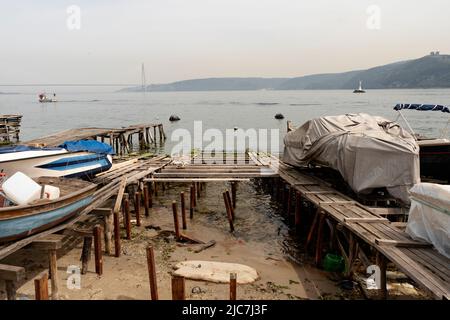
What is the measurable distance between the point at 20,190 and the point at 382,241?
400 inches

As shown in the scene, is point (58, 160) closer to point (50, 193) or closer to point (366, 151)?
point (50, 193)

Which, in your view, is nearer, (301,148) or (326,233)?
(326,233)

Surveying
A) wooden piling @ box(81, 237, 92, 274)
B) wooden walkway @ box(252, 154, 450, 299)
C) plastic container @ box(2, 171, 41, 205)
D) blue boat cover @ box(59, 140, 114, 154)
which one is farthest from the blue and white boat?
wooden walkway @ box(252, 154, 450, 299)

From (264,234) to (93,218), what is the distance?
704 cm

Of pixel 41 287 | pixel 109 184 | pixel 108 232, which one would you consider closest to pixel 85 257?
pixel 108 232

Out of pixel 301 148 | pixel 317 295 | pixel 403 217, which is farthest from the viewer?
pixel 301 148

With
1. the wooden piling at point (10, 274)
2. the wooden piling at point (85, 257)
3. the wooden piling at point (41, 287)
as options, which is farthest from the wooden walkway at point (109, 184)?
the wooden piling at point (41, 287)

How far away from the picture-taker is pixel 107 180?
1703cm

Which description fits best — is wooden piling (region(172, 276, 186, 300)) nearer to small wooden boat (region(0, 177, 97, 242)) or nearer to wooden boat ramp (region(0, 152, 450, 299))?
wooden boat ramp (region(0, 152, 450, 299))

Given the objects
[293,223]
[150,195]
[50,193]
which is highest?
[50,193]

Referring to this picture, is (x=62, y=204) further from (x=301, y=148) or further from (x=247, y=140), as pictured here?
(x=247, y=140)

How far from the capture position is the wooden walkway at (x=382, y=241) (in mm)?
7332

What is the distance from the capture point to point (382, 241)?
895 centimetres
